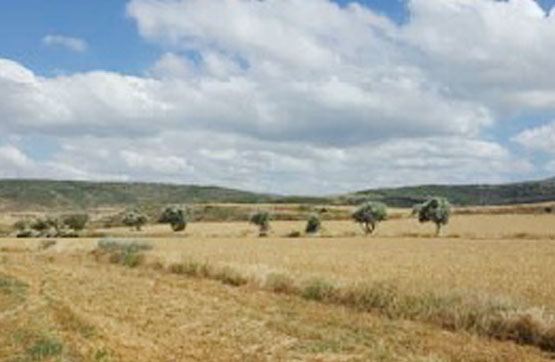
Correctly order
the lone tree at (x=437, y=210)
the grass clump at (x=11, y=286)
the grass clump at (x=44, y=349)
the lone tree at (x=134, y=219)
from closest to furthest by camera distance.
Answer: the grass clump at (x=44, y=349)
the grass clump at (x=11, y=286)
the lone tree at (x=437, y=210)
the lone tree at (x=134, y=219)

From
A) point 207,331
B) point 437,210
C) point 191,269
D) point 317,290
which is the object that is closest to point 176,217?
point 437,210

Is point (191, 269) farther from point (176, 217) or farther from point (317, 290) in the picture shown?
point (176, 217)

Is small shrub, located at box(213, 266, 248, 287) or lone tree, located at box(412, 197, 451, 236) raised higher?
lone tree, located at box(412, 197, 451, 236)

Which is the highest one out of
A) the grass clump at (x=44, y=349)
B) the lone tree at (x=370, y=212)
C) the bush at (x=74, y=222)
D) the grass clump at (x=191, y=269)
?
the lone tree at (x=370, y=212)

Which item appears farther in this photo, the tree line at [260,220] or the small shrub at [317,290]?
the tree line at [260,220]

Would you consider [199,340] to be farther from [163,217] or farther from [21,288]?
[163,217]

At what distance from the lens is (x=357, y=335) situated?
2092cm

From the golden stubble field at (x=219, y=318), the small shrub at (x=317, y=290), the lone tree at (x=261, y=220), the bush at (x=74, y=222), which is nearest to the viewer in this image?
the golden stubble field at (x=219, y=318)

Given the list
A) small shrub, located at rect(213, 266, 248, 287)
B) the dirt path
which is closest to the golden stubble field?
the dirt path

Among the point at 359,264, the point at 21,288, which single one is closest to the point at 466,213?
the point at 359,264

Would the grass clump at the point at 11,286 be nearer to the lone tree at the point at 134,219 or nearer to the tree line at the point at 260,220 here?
the tree line at the point at 260,220

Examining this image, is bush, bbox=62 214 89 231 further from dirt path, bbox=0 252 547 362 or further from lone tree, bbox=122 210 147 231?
dirt path, bbox=0 252 547 362

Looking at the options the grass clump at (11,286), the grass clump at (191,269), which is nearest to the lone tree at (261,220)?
the grass clump at (191,269)

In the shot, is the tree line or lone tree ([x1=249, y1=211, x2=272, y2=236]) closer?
the tree line
